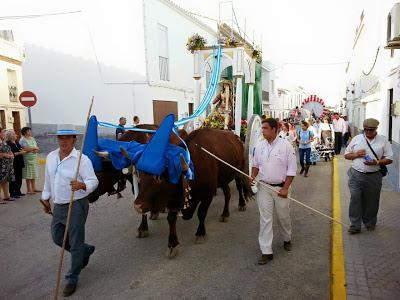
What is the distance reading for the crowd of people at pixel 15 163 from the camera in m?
7.52

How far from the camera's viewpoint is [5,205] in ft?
24.8

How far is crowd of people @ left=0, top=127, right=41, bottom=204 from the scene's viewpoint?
752 centimetres

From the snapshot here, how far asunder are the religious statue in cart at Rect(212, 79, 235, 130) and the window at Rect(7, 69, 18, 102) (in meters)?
11.7

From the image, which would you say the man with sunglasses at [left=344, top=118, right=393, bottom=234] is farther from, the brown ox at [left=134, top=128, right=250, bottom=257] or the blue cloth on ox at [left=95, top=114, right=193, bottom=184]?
the blue cloth on ox at [left=95, top=114, right=193, bottom=184]

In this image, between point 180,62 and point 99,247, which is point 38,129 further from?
point 99,247

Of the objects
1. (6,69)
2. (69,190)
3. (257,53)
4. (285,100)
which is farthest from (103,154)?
(285,100)

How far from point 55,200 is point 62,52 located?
561 inches

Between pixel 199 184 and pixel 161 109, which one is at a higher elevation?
pixel 161 109

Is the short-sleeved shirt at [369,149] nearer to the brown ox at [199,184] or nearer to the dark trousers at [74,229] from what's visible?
the brown ox at [199,184]

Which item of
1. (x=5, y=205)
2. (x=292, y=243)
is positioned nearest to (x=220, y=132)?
(x=292, y=243)

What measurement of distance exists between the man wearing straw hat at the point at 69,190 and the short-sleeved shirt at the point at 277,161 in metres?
2.04

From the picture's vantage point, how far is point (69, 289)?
3.74 meters

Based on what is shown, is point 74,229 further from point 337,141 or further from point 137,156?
point 337,141

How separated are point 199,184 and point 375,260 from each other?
242 centimetres
